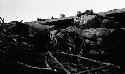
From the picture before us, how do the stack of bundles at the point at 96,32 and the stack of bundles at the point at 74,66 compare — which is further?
the stack of bundles at the point at 96,32

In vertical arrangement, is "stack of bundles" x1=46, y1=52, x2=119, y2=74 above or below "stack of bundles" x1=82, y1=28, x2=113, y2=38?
below

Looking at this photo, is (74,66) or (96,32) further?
(96,32)

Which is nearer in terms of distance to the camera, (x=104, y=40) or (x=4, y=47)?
(x=4, y=47)

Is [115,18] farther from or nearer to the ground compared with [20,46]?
farther from the ground

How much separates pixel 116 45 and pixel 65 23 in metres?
5.05

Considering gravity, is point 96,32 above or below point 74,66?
above

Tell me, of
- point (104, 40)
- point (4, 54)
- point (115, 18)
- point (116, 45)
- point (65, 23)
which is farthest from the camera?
point (65, 23)

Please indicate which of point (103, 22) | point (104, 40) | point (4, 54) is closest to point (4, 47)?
point (4, 54)

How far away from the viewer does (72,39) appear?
11.8m

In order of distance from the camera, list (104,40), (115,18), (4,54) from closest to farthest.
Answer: (4,54) → (104,40) → (115,18)

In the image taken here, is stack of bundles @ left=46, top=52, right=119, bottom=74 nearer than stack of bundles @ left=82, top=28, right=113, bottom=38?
Yes

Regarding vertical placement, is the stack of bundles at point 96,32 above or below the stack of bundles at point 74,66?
above

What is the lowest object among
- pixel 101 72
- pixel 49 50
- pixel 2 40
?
pixel 101 72

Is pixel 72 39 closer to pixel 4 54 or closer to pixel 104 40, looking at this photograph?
pixel 104 40
